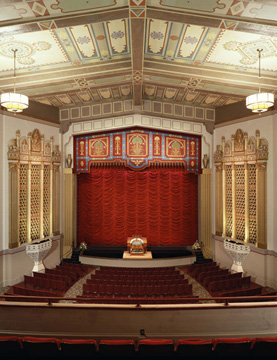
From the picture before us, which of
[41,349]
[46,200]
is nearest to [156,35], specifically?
[41,349]

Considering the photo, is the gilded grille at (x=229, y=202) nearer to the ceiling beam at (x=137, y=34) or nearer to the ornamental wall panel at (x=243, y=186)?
the ornamental wall panel at (x=243, y=186)

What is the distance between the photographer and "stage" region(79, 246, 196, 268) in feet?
38.1

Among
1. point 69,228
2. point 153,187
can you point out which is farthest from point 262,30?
point 69,228

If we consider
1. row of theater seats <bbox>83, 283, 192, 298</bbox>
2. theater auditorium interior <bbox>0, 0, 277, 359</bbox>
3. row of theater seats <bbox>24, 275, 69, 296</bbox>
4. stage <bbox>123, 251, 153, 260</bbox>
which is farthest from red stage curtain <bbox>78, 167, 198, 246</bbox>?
row of theater seats <bbox>83, 283, 192, 298</bbox>

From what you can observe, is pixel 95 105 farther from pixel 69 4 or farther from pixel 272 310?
pixel 272 310

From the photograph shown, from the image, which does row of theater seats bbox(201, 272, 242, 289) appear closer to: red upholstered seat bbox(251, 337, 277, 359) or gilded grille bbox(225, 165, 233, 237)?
gilded grille bbox(225, 165, 233, 237)

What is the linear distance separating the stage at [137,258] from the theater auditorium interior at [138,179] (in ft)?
0.23

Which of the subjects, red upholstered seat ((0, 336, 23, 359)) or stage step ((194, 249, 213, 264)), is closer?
red upholstered seat ((0, 336, 23, 359))

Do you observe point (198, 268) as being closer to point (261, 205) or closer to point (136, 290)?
point (261, 205)

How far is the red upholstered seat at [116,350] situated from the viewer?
418cm

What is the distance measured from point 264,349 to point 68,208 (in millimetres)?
9953

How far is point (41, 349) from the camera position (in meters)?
4.24

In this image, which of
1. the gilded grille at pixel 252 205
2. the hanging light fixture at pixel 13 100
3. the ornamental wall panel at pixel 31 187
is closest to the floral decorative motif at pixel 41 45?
the hanging light fixture at pixel 13 100

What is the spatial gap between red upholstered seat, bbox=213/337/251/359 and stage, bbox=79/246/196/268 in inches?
292
